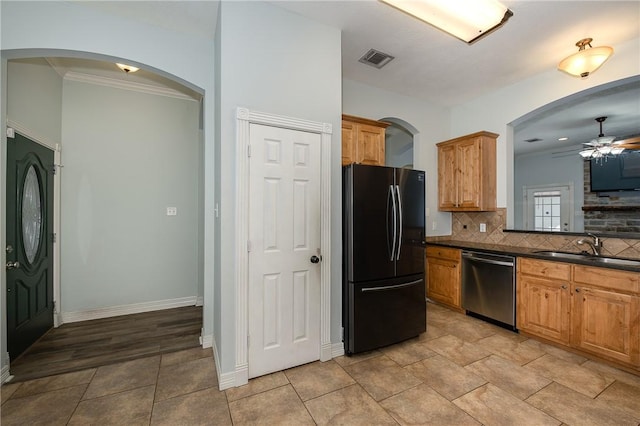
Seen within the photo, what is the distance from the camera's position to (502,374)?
2.38m

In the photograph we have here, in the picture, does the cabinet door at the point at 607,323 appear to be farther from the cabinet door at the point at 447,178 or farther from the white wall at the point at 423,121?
the white wall at the point at 423,121

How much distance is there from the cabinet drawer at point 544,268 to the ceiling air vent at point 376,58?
2.75m

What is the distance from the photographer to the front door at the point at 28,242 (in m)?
2.54

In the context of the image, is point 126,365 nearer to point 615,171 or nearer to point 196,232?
point 196,232

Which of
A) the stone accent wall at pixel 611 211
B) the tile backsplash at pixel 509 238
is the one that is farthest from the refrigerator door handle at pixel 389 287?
the stone accent wall at pixel 611 211

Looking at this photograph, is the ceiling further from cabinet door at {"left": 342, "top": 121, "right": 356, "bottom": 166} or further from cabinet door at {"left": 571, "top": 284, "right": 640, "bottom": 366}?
cabinet door at {"left": 571, "top": 284, "right": 640, "bottom": 366}

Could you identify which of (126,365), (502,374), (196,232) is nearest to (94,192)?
(196,232)

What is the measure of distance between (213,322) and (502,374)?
2.74 meters

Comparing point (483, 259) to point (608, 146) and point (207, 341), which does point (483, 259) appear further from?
point (207, 341)

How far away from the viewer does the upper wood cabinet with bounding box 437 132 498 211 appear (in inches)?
153

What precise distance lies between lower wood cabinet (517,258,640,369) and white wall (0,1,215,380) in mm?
3454

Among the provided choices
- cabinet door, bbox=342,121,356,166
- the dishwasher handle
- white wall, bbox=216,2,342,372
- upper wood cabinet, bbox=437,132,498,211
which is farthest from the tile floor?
cabinet door, bbox=342,121,356,166

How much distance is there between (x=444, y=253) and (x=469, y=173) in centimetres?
122

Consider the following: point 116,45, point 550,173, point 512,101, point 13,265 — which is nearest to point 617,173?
point 550,173
